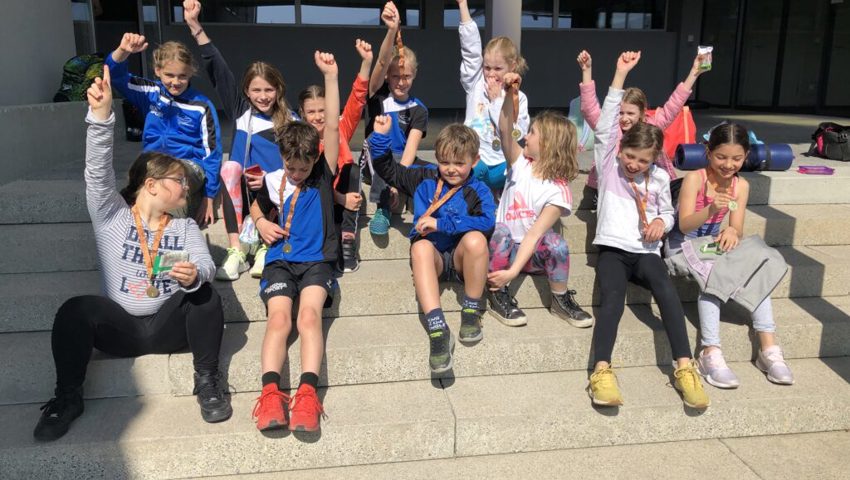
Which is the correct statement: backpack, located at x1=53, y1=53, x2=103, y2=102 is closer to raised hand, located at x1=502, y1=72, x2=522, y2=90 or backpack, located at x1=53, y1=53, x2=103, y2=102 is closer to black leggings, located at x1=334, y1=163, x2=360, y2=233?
black leggings, located at x1=334, y1=163, x2=360, y2=233

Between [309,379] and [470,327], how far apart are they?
0.87 m

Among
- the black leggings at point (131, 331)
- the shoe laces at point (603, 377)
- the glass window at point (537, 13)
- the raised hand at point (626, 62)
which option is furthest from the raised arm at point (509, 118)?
the glass window at point (537, 13)

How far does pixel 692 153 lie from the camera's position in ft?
13.6

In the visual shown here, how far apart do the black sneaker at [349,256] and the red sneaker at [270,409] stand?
43.4 inches

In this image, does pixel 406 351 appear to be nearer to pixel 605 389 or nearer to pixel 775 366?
pixel 605 389

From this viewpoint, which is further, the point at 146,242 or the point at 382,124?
the point at 382,124

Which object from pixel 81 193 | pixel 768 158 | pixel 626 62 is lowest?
pixel 81 193

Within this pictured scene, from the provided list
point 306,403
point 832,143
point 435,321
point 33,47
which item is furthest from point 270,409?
point 832,143

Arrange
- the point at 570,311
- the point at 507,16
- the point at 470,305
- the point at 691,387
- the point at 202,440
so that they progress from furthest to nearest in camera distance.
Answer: the point at 507,16
the point at 570,311
the point at 470,305
the point at 691,387
the point at 202,440

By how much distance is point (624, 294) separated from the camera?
3.37m

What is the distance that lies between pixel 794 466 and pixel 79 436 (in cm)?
313

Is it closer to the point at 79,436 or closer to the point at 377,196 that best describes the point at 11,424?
the point at 79,436

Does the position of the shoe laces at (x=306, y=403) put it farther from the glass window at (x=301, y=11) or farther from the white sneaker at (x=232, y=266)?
the glass window at (x=301, y=11)

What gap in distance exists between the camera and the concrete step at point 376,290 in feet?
11.0
